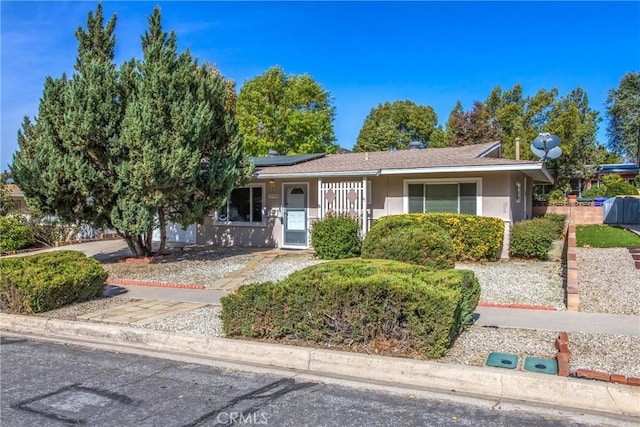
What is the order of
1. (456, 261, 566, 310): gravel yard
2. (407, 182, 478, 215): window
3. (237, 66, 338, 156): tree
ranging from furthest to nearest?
(237, 66, 338, 156): tree → (407, 182, 478, 215): window → (456, 261, 566, 310): gravel yard

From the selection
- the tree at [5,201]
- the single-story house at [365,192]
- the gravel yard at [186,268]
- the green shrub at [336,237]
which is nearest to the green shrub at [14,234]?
the tree at [5,201]

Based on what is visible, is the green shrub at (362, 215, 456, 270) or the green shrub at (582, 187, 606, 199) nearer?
the green shrub at (362, 215, 456, 270)

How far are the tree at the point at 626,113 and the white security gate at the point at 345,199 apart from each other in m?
38.5

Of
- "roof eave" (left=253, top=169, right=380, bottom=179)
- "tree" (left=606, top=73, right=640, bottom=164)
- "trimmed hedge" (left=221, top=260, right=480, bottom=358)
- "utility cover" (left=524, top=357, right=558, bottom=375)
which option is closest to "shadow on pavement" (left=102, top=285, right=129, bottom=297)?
"trimmed hedge" (left=221, top=260, right=480, bottom=358)

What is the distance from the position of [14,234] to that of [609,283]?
18.5 metres

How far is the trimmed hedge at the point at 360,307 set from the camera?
16.0ft

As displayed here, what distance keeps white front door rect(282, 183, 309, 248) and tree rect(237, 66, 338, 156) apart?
17.7m

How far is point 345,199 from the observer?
14.2 m

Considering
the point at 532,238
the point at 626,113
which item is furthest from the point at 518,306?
the point at 626,113

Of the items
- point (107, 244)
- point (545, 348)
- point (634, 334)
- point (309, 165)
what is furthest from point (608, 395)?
point (107, 244)

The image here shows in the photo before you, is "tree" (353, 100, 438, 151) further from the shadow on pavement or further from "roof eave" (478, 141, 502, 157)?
the shadow on pavement

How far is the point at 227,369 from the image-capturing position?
511cm

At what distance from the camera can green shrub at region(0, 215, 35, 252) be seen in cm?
1667

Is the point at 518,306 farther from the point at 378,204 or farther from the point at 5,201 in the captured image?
the point at 5,201
